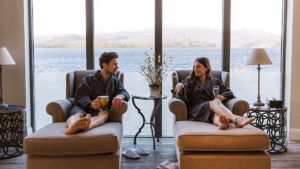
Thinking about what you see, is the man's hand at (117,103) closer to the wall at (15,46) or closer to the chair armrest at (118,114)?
the chair armrest at (118,114)

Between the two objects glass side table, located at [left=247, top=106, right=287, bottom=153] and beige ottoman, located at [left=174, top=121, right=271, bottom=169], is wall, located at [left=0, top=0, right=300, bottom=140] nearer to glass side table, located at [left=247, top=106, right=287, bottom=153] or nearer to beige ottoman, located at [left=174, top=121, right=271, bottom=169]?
glass side table, located at [left=247, top=106, right=287, bottom=153]

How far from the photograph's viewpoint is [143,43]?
4.24 meters

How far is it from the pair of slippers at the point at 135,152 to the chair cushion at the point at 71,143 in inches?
32.9

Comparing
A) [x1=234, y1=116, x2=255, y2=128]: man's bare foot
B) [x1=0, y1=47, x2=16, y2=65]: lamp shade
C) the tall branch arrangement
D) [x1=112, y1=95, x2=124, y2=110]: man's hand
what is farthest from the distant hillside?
[x1=234, y1=116, x2=255, y2=128]: man's bare foot

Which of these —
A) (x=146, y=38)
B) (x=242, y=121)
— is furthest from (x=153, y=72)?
(x=242, y=121)

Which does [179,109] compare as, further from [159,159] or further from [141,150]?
[141,150]

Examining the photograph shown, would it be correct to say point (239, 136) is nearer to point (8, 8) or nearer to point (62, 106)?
point (62, 106)

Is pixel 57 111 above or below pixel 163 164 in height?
above

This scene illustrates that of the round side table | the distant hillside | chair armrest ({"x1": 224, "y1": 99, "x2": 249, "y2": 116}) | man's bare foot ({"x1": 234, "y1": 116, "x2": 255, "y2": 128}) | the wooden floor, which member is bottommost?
the wooden floor

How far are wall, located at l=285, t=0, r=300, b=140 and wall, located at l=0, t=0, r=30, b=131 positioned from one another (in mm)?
3364

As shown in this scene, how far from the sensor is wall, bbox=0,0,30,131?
3873 mm

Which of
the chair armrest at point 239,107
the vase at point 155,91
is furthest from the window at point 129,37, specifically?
the chair armrest at point 239,107

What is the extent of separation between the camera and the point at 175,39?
4238 mm

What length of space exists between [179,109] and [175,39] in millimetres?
1361
